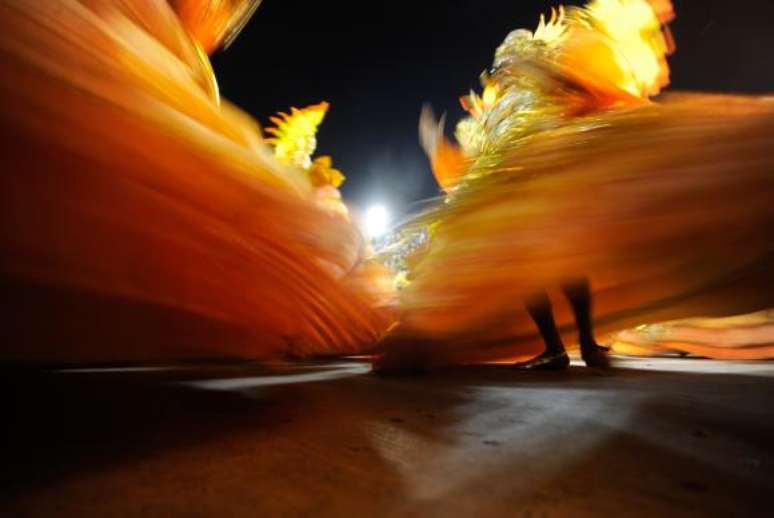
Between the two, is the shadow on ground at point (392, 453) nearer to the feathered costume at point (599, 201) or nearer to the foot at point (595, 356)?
the feathered costume at point (599, 201)

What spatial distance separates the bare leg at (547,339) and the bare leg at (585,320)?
132mm

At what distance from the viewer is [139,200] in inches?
59.1

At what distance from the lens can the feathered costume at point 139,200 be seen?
1266 millimetres

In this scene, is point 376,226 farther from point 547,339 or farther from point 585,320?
point 585,320

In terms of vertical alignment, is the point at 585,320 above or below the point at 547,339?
above

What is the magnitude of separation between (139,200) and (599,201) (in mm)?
1863

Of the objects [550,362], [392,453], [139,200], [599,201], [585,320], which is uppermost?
[599,201]

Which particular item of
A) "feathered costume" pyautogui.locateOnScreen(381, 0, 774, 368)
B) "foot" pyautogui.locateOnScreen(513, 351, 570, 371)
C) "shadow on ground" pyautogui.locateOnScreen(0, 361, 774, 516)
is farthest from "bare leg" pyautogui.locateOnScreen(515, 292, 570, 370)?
"shadow on ground" pyautogui.locateOnScreen(0, 361, 774, 516)

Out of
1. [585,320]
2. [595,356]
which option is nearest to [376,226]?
[585,320]

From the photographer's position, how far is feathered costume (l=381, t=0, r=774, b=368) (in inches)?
59.9

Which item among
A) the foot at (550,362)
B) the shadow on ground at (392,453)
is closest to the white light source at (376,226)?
the shadow on ground at (392,453)

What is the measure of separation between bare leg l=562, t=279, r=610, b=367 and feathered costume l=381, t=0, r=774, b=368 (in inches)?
2.3

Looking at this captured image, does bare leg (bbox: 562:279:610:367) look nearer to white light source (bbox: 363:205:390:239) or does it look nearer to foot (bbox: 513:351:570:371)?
foot (bbox: 513:351:570:371)

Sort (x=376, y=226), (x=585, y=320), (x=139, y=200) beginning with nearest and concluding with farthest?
(x=139, y=200)
(x=585, y=320)
(x=376, y=226)
